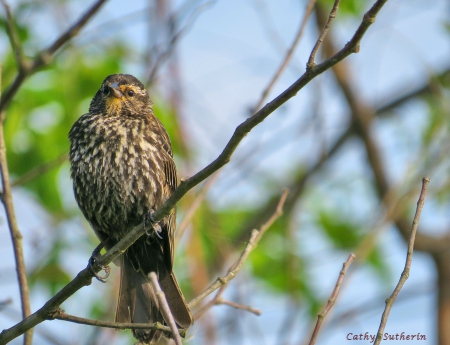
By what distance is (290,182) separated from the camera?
7.83 meters

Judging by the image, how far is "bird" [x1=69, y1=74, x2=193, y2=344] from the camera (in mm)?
4121

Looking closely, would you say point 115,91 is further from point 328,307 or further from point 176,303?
point 328,307

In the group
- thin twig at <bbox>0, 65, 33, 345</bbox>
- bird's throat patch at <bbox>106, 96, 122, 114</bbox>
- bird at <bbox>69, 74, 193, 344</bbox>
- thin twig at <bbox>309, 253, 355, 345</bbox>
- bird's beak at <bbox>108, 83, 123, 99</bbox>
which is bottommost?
thin twig at <bbox>309, 253, 355, 345</bbox>

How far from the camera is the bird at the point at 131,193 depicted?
412cm

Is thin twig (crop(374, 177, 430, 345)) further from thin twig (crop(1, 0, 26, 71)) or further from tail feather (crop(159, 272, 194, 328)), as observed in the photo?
thin twig (crop(1, 0, 26, 71))

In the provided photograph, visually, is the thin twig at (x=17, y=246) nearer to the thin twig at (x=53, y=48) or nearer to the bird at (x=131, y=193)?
the bird at (x=131, y=193)

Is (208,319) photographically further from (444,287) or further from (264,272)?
(444,287)

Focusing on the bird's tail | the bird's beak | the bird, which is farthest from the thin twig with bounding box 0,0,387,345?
the bird's beak

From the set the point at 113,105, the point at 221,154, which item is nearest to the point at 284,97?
the point at 221,154

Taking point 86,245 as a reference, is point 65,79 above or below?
above

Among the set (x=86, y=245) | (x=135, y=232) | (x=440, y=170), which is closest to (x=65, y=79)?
(x=86, y=245)

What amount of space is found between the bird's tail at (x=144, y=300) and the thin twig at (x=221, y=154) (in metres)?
0.73

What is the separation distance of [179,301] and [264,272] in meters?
2.79

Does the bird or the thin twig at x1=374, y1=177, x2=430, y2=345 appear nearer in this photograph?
the thin twig at x1=374, y1=177, x2=430, y2=345
